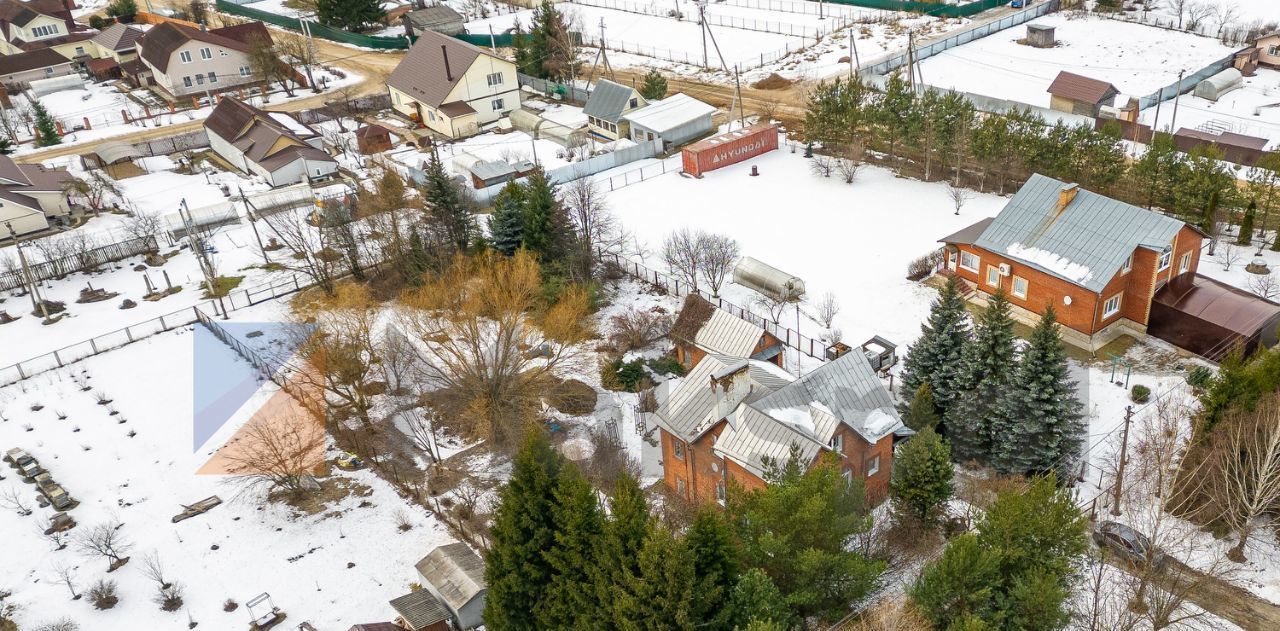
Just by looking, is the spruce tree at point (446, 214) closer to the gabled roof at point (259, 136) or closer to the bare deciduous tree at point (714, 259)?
the bare deciduous tree at point (714, 259)

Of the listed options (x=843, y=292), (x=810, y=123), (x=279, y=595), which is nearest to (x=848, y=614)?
(x=279, y=595)

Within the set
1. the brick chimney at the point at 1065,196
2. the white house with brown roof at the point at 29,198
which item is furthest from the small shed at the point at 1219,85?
the white house with brown roof at the point at 29,198

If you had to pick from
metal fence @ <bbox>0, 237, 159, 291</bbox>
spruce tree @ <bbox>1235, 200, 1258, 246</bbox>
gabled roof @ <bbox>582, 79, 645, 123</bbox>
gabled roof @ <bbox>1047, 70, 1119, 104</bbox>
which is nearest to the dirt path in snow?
spruce tree @ <bbox>1235, 200, 1258, 246</bbox>

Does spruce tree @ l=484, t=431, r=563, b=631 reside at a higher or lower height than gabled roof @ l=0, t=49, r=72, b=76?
lower

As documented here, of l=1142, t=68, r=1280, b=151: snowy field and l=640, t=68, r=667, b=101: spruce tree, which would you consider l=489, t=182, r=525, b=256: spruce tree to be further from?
l=1142, t=68, r=1280, b=151: snowy field

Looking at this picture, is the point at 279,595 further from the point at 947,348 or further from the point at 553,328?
the point at 947,348

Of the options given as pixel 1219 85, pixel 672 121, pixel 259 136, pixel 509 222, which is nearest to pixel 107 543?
pixel 509 222
